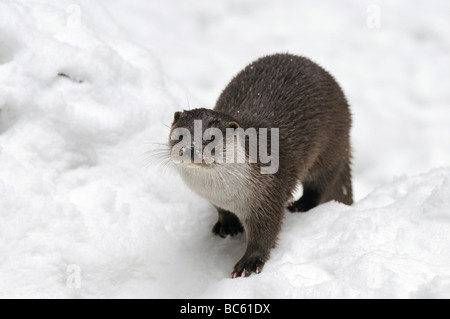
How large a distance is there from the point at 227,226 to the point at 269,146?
55 cm

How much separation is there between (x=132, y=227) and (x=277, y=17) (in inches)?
188

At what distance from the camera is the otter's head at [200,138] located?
2.28 m

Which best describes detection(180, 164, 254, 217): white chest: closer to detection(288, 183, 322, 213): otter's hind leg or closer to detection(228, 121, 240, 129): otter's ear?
detection(228, 121, 240, 129): otter's ear

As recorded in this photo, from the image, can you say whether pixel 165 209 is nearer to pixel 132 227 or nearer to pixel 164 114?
pixel 132 227

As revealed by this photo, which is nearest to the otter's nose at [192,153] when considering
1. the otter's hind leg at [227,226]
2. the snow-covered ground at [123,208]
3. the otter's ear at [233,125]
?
the otter's ear at [233,125]

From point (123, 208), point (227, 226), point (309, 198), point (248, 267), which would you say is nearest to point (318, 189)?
point (309, 198)

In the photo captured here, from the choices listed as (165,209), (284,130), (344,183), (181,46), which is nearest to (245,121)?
(284,130)

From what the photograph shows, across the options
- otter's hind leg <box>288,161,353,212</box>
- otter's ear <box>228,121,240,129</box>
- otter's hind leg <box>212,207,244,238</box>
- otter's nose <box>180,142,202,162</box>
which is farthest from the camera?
otter's hind leg <box>288,161,353,212</box>

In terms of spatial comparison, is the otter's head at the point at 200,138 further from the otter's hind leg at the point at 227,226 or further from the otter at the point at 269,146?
the otter's hind leg at the point at 227,226

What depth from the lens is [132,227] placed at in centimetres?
276

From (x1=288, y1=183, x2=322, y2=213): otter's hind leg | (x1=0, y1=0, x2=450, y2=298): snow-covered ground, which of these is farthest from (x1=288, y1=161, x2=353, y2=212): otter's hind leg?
(x1=0, y1=0, x2=450, y2=298): snow-covered ground

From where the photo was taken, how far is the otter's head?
2281mm

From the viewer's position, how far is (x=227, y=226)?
294 cm

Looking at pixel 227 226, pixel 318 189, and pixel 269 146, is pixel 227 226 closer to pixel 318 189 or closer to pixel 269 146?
pixel 269 146
